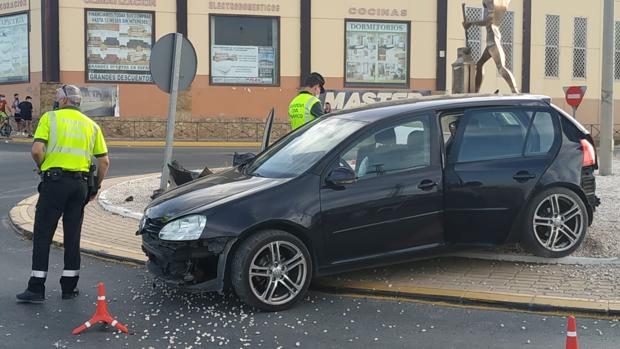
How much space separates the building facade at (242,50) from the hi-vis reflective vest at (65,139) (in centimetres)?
2376

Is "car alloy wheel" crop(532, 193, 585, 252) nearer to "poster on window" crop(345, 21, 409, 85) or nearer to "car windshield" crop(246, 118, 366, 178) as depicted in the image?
"car windshield" crop(246, 118, 366, 178)

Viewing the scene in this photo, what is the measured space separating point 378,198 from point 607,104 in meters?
8.44

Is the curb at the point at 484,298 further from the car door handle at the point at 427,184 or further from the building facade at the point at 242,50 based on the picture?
the building facade at the point at 242,50

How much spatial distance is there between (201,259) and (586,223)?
3.57m

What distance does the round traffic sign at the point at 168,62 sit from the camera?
9508mm

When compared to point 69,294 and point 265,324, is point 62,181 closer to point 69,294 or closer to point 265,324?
point 69,294

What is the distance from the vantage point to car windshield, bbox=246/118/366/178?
6.13 metres

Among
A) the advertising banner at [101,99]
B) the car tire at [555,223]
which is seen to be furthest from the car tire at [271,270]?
the advertising banner at [101,99]

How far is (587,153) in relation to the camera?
681cm

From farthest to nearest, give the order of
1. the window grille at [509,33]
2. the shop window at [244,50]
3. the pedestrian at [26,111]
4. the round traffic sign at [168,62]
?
the window grille at [509,33], the shop window at [244,50], the pedestrian at [26,111], the round traffic sign at [168,62]

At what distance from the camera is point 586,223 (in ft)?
21.9

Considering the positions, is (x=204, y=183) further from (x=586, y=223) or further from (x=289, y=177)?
(x=586, y=223)

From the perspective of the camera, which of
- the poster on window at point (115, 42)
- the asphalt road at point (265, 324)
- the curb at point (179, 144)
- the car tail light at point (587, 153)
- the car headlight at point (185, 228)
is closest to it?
the asphalt road at point (265, 324)

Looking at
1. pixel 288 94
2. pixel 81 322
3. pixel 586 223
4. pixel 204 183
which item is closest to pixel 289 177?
pixel 204 183
